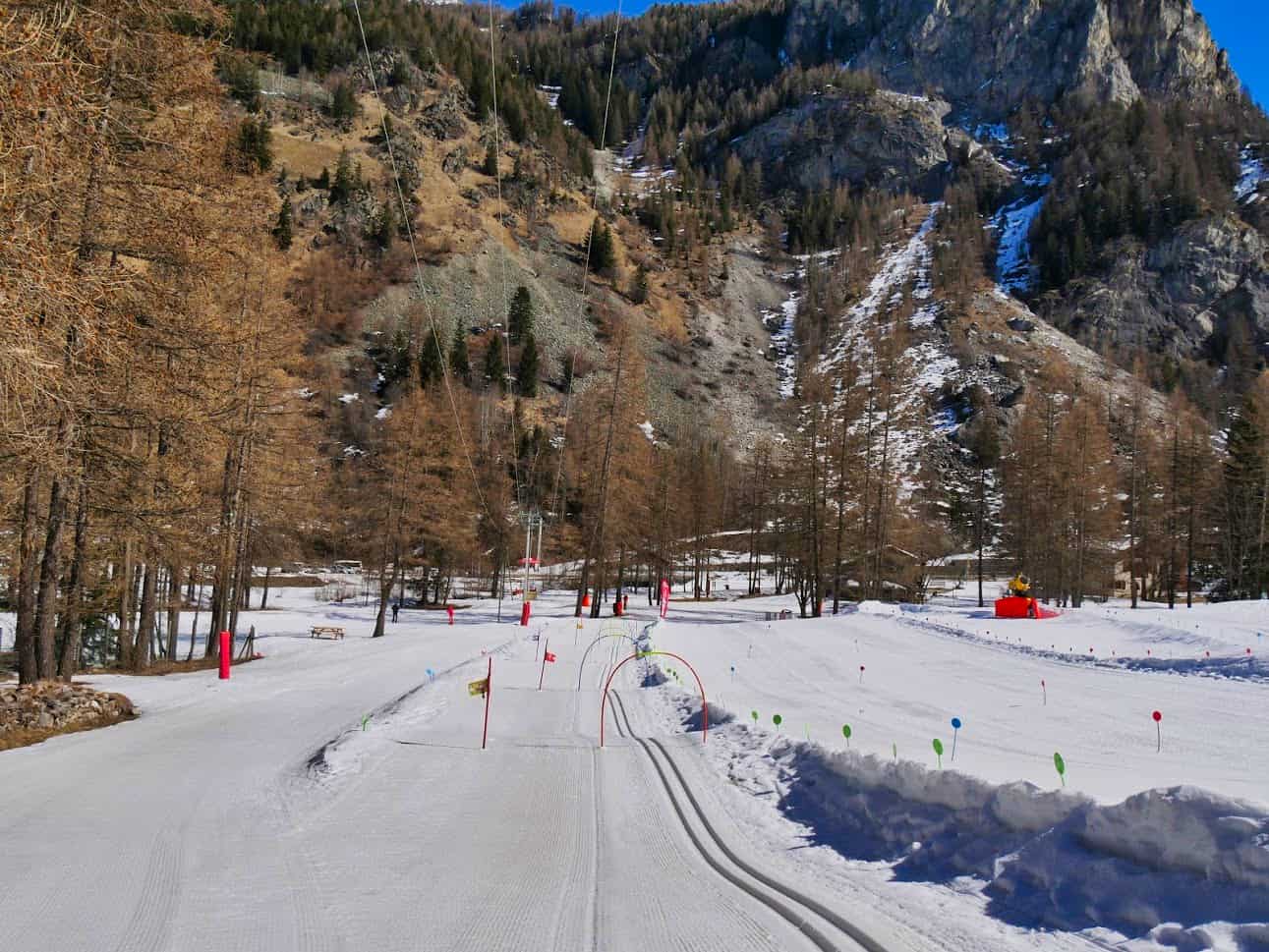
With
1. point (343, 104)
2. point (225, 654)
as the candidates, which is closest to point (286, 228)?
point (343, 104)

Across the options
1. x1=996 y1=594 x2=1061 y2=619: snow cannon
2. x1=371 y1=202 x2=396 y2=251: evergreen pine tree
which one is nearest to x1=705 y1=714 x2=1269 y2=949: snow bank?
x1=996 y1=594 x2=1061 y2=619: snow cannon

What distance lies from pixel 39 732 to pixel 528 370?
86893mm

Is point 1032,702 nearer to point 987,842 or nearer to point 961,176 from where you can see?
point 987,842

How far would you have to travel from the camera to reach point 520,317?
100875 mm

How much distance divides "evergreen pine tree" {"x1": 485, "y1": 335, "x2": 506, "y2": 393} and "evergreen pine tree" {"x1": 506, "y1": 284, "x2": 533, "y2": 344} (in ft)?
9.58

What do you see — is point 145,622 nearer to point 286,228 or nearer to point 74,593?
point 74,593

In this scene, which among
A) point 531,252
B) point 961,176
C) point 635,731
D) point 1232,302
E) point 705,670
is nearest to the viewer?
point 635,731

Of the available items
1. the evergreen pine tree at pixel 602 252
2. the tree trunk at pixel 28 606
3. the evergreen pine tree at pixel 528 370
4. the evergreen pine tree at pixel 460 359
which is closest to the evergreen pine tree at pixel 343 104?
the evergreen pine tree at pixel 602 252

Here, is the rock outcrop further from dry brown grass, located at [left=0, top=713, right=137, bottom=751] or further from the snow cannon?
the snow cannon

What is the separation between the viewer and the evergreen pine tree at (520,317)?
100188mm

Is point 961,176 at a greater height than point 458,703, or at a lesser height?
greater

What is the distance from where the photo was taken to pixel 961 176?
19938 centimetres

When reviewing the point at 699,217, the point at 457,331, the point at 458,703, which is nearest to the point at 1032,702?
the point at 458,703

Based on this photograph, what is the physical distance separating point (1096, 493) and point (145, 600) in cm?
4500
